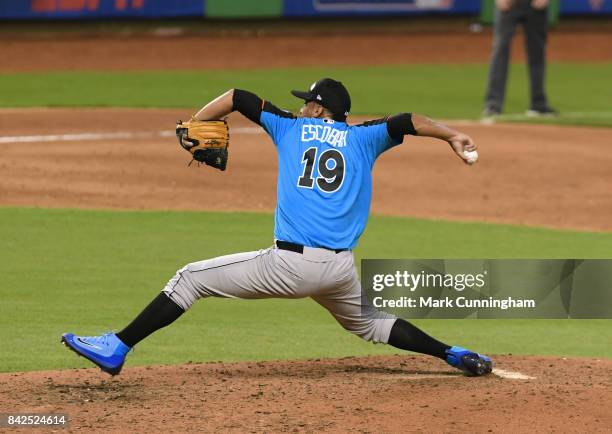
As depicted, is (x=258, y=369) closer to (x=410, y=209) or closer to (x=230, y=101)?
(x=230, y=101)

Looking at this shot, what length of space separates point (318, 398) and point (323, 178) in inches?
44.6

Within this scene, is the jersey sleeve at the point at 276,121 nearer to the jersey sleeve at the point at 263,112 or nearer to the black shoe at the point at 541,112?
the jersey sleeve at the point at 263,112

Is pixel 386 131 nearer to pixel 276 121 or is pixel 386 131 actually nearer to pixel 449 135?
pixel 449 135

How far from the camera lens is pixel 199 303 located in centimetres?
976

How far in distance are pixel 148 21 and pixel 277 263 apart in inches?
725

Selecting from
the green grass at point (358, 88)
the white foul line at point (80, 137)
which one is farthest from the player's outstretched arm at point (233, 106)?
the green grass at point (358, 88)

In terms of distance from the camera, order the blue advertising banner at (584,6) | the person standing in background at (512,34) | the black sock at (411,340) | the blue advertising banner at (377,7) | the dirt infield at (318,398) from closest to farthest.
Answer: the dirt infield at (318,398)
the black sock at (411,340)
the person standing in background at (512,34)
the blue advertising banner at (377,7)
the blue advertising banner at (584,6)

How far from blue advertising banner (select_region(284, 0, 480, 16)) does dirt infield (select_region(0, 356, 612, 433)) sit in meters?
17.8

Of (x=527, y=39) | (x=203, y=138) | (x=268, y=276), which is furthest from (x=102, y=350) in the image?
(x=527, y=39)

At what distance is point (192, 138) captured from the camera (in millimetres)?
6980

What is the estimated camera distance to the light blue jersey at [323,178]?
6715mm

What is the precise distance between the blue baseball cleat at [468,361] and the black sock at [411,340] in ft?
0.16

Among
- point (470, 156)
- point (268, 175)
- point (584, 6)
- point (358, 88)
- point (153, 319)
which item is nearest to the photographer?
point (470, 156)

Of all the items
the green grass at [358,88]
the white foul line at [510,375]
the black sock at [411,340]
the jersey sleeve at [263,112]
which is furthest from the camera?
the green grass at [358,88]
